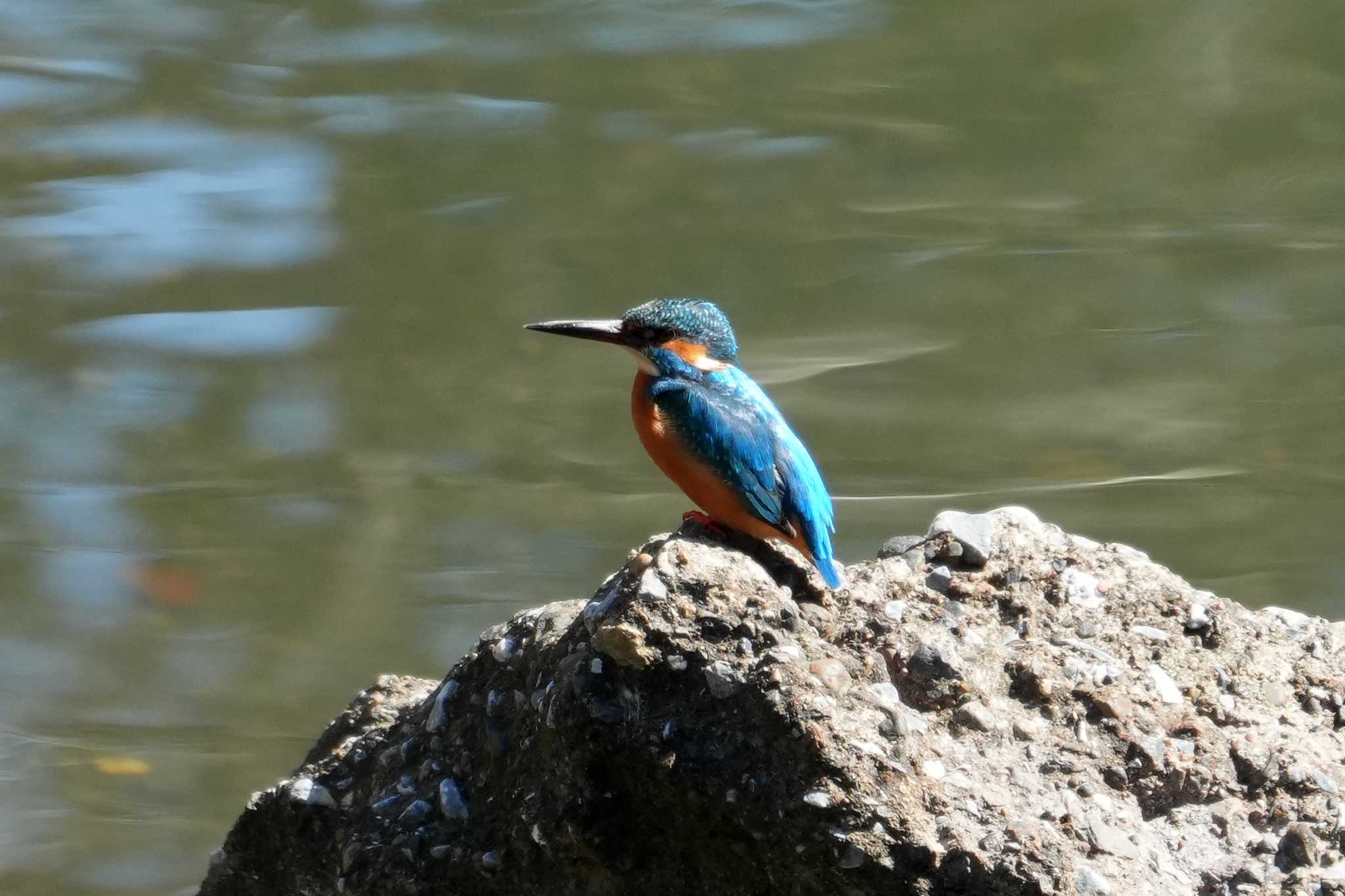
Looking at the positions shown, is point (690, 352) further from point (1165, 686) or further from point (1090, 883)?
point (1090, 883)

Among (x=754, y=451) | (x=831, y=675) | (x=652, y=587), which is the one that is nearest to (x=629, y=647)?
(x=652, y=587)

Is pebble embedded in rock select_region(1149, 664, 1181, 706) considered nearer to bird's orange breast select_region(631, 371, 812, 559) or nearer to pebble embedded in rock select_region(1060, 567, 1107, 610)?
pebble embedded in rock select_region(1060, 567, 1107, 610)

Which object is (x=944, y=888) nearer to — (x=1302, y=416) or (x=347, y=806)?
(x=347, y=806)

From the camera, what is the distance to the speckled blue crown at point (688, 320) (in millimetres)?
3277

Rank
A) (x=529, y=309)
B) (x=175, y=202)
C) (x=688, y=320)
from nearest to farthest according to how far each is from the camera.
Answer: (x=688, y=320), (x=529, y=309), (x=175, y=202)

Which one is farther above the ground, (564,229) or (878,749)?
(564,229)

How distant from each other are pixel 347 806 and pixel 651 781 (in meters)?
0.66

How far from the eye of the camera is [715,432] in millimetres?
3035

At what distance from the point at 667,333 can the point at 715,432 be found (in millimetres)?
335

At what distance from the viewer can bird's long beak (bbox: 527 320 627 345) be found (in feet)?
10.8

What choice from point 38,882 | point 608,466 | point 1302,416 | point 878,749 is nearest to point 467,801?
point 878,749

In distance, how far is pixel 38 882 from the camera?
464 centimetres

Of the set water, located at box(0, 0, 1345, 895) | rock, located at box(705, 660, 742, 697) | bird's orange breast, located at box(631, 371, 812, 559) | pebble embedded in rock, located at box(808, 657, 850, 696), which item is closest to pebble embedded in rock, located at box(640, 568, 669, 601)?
rock, located at box(705, 660, 742, 697)

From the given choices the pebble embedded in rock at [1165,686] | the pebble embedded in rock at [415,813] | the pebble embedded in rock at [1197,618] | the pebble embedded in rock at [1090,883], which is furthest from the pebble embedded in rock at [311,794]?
the pebble embedded in rock at [1197,618]
